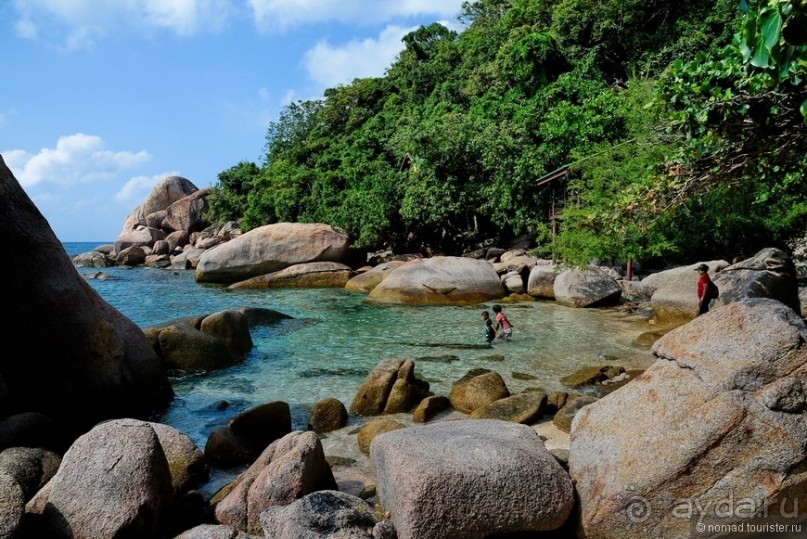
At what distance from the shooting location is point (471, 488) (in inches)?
165

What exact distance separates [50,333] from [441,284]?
1247 cm

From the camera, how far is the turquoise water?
29.7 feet

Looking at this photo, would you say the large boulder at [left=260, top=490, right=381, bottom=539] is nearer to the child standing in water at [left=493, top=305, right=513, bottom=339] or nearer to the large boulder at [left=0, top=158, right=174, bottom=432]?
the large boulder at [left=0, top=158, right=174, bottom=432]

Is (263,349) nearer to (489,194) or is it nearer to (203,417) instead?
(203,417)

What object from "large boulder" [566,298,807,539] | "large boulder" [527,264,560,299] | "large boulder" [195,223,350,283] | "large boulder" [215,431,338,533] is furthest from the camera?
"large boulder" [195,223,350,283]

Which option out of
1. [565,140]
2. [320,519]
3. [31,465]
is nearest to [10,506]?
[31,465]

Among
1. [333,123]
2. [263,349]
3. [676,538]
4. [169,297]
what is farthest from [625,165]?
[333,123]

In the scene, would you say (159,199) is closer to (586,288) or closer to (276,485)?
(586,288)

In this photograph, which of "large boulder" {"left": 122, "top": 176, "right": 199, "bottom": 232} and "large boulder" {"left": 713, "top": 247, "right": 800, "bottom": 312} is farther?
"large boulder" {"left": 122, "top": 176, "right": 199, "bottom": 232}

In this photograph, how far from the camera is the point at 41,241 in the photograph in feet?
25.2

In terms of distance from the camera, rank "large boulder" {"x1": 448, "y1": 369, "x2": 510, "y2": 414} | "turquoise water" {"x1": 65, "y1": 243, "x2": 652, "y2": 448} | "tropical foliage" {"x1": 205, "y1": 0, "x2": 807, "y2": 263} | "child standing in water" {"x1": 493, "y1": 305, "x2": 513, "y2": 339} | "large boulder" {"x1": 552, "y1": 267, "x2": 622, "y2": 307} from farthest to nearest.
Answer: "large boulder" {"x1": 552, "y1": 267, "x2": 622, "y2": 307}, "child standing in water" {"x1": 493, "y1": 305, "x2": 513, "y2": 339}, "turquoise water" {"x1": 65, "y1": 243, "x2": 652, "y2": 448}, "large boulder" {"x1": 448, "y1": 369, "x2": 510, "y2": 414}, "tropical foliage" {"x1": 205, "y1": 0, "x2": 807, "y2": 263}

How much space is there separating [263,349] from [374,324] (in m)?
3.52

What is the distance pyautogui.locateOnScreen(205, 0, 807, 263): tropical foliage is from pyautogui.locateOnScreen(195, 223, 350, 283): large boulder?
7.75 feet

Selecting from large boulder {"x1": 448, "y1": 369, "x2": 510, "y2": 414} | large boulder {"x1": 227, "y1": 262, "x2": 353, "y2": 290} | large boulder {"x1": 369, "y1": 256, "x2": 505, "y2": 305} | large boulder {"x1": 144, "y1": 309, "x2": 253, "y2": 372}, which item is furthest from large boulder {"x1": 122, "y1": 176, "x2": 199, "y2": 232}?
large boulder {"x1": 448, "y1": 369, "x2": 510, "y2": 414}
